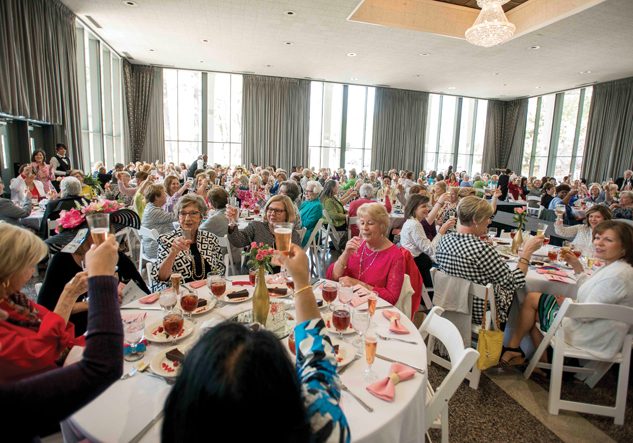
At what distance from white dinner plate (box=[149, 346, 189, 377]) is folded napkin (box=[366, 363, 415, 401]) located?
2.49ft

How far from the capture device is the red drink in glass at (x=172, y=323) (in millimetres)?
1557

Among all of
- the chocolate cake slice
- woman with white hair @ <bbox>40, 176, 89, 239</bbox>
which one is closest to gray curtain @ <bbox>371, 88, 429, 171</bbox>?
woman with white hair @ <bbox>40, 176, 89, 239</bbox>

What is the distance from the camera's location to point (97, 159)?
9820 mm

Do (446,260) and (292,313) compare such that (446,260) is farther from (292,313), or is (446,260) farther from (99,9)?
(99,9)

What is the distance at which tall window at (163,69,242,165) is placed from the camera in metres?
13.0

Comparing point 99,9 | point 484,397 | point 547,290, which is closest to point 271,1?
point 99,9

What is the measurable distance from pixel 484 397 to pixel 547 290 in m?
1.08

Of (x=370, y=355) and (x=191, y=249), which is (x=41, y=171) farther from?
(x=370, y=355)

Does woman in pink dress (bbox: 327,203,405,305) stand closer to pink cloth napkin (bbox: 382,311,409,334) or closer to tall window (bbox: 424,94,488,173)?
pink cloth napkin (bbox: 382,311,409,334)

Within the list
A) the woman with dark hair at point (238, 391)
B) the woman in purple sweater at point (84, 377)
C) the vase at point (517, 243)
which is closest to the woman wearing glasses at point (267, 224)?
the woman in purple sweater at point (84, 377)

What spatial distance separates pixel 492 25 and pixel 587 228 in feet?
12.2

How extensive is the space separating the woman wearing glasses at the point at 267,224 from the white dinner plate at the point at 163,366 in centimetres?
175

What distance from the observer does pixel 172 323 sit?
1.56 m

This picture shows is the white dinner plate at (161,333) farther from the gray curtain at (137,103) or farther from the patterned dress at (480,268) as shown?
the gray curtain at (137,103)
